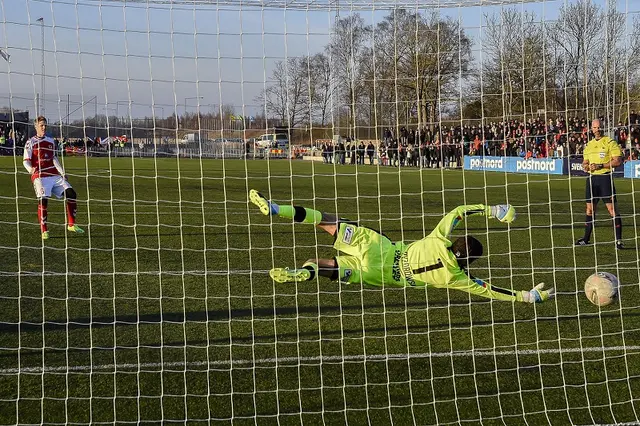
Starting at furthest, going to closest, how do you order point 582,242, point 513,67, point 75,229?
point 75,229
point 582,242
point 513,67

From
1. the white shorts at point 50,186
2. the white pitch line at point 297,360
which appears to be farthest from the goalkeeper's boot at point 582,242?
the white shorts at point 50,186

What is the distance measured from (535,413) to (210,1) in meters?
3.81

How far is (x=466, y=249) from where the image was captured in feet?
20.5

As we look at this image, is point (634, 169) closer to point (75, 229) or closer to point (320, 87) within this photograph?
point (75, 229)

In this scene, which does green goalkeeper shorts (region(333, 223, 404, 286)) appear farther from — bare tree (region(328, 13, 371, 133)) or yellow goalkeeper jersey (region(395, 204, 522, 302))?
bare tree (region(328, 13, 371, 133))

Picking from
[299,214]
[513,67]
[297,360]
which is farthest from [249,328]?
[513,67]

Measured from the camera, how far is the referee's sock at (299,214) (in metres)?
6.69

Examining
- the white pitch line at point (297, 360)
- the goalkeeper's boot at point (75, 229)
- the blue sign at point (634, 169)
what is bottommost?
the white pitch line at point (297, 360)

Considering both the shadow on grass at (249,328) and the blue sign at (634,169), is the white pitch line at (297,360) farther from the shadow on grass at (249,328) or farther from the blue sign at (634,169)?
the blue sign at (634,169)

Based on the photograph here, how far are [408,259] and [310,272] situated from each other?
83 cm

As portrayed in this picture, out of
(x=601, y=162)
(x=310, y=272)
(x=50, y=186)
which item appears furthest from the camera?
(x=50, y=186)

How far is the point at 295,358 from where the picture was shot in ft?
20.3

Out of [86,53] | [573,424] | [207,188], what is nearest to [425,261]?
[573,424]

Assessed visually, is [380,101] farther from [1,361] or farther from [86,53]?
[1,361]
